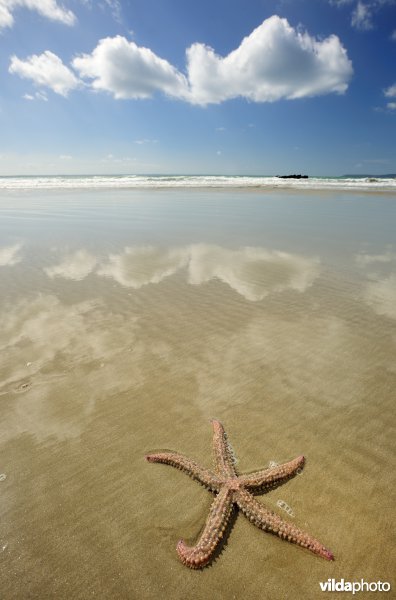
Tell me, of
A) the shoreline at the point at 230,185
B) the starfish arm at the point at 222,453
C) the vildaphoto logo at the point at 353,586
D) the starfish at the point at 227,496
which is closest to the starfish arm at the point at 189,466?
the starfish at the point at 227,496

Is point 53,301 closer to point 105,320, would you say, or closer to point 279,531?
point 105,320

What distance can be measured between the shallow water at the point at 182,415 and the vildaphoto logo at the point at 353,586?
4 cm

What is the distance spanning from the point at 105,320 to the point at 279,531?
419 centimetres

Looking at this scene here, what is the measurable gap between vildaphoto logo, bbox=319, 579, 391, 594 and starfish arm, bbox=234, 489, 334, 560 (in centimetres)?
16

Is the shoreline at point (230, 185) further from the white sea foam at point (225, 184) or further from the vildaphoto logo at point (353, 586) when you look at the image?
the vildaphoto logo at point (353, 586)

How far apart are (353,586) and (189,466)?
148cm

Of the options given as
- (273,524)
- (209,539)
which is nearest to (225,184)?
(273,524)

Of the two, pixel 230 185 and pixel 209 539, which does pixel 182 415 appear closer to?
pixel 209 539

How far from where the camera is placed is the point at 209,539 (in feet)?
8.14

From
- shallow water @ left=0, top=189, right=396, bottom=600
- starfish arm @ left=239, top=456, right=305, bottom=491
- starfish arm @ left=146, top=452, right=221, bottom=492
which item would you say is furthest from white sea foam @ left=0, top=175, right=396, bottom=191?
starfish arm @ left=146, top=452, right=221, bottom=492

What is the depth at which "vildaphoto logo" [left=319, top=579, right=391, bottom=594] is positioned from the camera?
2.37 m

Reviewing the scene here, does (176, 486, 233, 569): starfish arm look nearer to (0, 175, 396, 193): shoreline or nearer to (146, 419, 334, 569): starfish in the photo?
(146, 419, 334, 569): starfish

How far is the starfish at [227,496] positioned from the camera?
2445 mm

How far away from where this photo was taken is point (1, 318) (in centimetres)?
571
